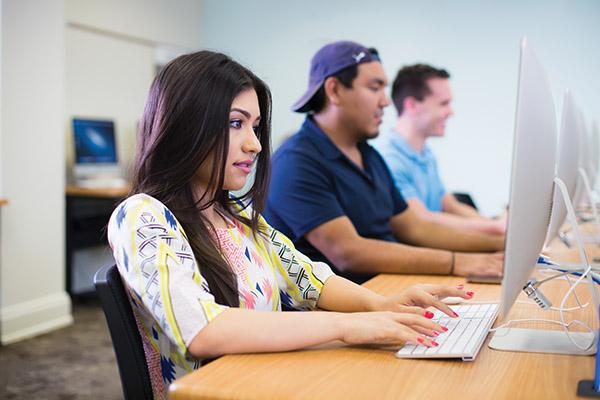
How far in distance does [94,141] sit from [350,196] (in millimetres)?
2886

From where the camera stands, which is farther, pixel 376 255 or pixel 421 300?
pixel 376 255

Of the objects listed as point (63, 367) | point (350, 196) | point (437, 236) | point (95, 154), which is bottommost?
point (63, 367)

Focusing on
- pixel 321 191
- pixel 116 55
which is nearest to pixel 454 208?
pixel 321 191

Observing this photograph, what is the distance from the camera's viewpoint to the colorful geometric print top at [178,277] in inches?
37.6

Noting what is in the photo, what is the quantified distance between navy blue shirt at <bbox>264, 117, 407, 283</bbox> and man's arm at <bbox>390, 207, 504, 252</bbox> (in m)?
0.06

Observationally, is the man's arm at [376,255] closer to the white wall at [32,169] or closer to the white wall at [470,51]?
the white wall at [32,169]

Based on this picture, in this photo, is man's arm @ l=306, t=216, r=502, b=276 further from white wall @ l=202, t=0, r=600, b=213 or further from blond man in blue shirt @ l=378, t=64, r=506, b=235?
white wall @ l=202, t=0, r=600, b=213

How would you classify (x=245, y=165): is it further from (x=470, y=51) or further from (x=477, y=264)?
(x=470, y=51)

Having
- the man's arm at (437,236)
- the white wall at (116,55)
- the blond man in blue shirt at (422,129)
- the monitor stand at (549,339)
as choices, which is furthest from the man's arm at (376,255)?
the white wall at (116,55)

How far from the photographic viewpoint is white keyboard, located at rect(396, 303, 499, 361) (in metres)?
1.00

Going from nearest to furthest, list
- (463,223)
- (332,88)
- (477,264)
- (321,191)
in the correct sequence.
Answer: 1. (477,264)
2. (321,191)
3. (332,88)
4. (463,223)

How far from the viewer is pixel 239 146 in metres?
1.19

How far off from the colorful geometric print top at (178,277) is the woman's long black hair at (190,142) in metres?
0.04

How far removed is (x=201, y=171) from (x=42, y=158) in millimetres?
2608
